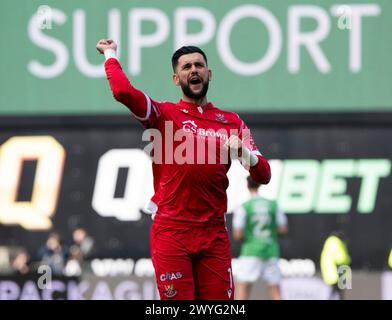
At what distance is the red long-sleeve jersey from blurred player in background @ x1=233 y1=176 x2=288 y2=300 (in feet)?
18.1

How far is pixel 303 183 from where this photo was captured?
1374 centimetres

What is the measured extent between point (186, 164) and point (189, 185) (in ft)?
0.38

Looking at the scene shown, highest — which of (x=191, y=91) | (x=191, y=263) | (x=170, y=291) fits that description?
(x=191, y=91)

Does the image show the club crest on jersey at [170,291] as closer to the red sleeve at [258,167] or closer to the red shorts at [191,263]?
the red shorts at [191,263]

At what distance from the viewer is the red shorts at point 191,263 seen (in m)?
6.09

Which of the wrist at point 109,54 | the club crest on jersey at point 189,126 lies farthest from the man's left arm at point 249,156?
the wrist at point 109,54

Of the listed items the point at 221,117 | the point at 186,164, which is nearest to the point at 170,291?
the point at 186,164

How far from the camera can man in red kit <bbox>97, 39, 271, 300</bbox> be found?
611cm

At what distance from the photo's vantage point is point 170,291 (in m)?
6.07

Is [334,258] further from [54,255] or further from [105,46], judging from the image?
[105,46]
